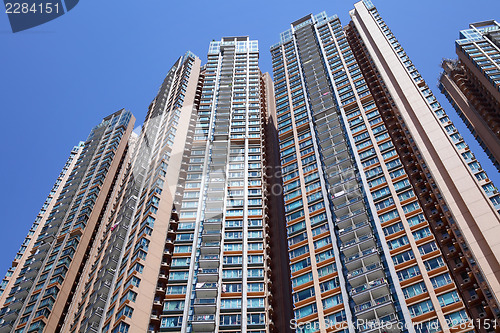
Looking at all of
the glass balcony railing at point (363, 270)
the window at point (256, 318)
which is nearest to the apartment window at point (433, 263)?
the glass balcony railing at point (363, 270)

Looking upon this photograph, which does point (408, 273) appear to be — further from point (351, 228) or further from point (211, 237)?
point (211, 237)

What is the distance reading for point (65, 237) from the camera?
268 ft

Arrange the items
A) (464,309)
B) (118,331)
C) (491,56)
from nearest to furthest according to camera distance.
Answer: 1. (464,309)
2. (118,331)
3. (491,56)

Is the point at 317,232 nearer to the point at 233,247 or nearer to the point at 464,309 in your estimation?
the point at 233,247

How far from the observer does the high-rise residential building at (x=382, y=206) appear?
156 ft

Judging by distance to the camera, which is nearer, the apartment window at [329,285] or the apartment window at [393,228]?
the apartment window at [329,285]

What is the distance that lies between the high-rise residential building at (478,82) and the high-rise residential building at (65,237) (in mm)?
67479

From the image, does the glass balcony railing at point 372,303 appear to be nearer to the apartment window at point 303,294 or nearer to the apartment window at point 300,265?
the apartment window at point 303,294

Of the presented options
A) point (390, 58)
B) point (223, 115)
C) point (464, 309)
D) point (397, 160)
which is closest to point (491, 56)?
point (390, 58)

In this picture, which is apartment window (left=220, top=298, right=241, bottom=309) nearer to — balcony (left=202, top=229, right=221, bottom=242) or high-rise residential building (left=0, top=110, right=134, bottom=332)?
balcony (left=202, top=229, right=221, bottom=242)

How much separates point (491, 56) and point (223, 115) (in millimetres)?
50294

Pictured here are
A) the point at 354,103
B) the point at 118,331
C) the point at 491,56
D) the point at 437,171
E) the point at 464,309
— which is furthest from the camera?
the point at 491,56

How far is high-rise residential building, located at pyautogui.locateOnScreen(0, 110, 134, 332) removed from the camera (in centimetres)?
6988

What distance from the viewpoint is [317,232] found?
60.2 metres
